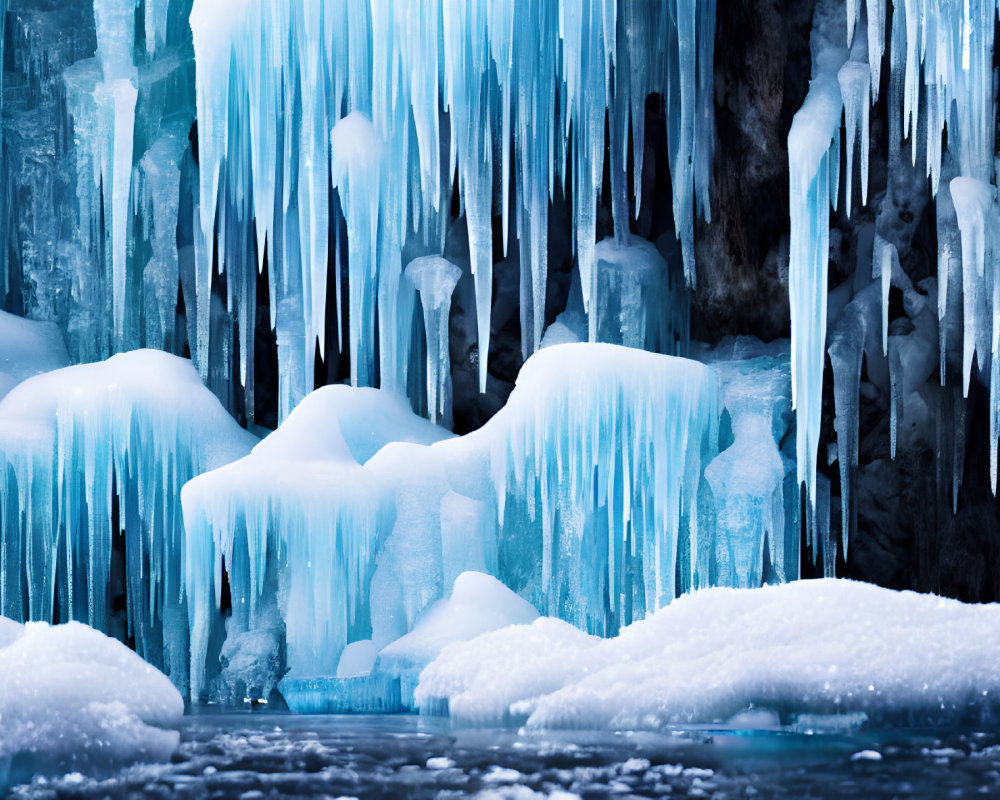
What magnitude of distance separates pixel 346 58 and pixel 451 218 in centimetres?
204

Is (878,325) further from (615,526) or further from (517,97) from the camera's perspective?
(517,97)

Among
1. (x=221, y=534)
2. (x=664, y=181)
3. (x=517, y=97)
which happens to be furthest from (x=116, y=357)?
(x=664, y=181)

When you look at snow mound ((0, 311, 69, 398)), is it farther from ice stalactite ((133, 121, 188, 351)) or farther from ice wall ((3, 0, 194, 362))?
ice stalactite ((133, 121, 188, 351))

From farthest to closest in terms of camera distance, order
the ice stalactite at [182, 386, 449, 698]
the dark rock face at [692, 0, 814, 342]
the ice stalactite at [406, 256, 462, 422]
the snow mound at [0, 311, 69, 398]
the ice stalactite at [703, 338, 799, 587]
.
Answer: the snow mound at [0, 311, 69, 398], the ice stalactite at [406, 256, 462, 422], the dark rock face at [692, 0, 814, 342], the ice stalactite at [703, 338, 799, 587], the ice stalactite at [182, 386, 449, 698]

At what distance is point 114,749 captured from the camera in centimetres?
506

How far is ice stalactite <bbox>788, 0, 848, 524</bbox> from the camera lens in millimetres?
10078

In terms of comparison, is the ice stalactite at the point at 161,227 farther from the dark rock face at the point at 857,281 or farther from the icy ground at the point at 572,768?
the icy ground at the point at 572,768

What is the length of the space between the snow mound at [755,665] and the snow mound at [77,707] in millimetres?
1694

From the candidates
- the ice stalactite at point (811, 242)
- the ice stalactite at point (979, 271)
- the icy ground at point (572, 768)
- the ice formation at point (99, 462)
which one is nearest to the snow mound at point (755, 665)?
the icy ground at point (572, 768)

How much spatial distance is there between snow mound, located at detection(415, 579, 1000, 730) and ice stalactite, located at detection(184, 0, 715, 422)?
4.66m

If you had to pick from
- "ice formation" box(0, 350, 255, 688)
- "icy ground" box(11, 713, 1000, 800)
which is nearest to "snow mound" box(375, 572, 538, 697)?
"icy ground" box(11, 713, 1000, 800)

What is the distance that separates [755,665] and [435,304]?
6.63 m

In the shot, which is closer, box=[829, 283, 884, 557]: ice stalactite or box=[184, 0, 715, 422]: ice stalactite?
box=[184, 0, 715, 422]: ice stalactite

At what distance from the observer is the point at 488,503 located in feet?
34.0
